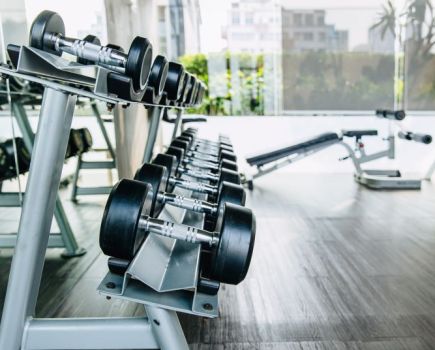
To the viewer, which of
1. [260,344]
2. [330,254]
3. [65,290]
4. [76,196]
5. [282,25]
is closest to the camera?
[260,344]

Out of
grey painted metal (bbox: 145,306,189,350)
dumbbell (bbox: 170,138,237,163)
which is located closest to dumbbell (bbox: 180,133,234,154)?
dumbbell (bbox: 170,138,237,163)

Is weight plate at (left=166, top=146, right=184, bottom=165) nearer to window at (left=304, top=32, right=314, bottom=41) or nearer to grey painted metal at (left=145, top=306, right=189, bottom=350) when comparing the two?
grey painted metal at (left=145, top=306, right=189, bottom=350)

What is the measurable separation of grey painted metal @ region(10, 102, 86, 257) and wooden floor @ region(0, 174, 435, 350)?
60 mm

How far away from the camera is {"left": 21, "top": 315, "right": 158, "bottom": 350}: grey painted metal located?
0.85 metres

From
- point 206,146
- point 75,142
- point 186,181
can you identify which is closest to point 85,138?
point 75,142

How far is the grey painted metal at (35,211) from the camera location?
84 centimetres

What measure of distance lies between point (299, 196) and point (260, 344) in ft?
7.77

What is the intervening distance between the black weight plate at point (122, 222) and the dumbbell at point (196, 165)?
2.93 feet

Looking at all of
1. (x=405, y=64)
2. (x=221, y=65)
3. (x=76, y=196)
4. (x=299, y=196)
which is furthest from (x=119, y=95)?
(x=405, y=64)

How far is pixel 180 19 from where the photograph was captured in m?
5.19

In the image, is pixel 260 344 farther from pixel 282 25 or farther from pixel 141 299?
pixel 282 25

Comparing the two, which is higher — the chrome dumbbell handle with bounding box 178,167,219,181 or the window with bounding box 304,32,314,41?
the window with bounding box 304,32,314,41

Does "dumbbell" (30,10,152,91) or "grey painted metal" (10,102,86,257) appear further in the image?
"grey painted metal" (10,102,86,257)

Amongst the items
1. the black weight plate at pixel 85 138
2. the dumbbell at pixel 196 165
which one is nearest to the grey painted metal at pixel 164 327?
the dumbbell at pixel 196 165
